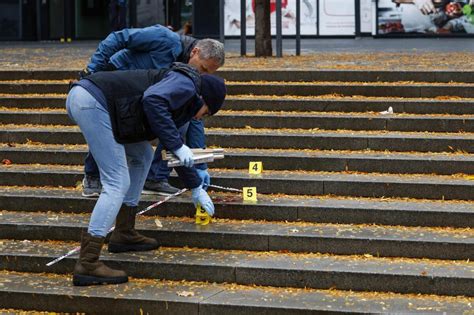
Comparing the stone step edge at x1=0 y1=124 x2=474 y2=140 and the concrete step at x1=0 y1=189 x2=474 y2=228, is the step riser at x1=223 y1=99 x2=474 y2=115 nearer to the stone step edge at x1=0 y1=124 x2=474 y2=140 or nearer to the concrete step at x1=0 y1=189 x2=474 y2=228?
the stone step edge at x1=0 y1=124 x2=474 y2=140

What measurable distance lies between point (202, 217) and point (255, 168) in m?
1.18

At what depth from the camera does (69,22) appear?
27.0m

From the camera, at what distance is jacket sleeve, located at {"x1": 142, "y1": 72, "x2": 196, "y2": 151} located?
25.4 feet

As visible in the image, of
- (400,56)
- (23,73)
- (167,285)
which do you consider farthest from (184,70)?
(400,56)

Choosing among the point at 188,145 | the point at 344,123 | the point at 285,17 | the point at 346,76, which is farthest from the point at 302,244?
the point at 285,17

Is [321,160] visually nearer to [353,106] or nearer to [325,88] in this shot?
[353,106]

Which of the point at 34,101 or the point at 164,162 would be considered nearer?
the point at 164,162

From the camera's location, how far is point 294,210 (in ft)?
30.2

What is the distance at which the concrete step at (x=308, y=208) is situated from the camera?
8.95 m

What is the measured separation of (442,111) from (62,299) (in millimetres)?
4912

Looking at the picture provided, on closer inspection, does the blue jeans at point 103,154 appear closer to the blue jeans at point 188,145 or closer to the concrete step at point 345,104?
the blue jeans at point 188,145

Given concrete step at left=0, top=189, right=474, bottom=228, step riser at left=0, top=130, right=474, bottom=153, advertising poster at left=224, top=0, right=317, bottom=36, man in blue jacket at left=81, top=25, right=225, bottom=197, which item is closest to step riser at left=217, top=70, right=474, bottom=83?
step riser at left=0, top=130, right=474, bottom=153

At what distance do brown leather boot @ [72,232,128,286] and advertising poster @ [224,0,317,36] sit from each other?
16982mm

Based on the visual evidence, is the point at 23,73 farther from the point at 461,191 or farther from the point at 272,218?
the point at 461,191
